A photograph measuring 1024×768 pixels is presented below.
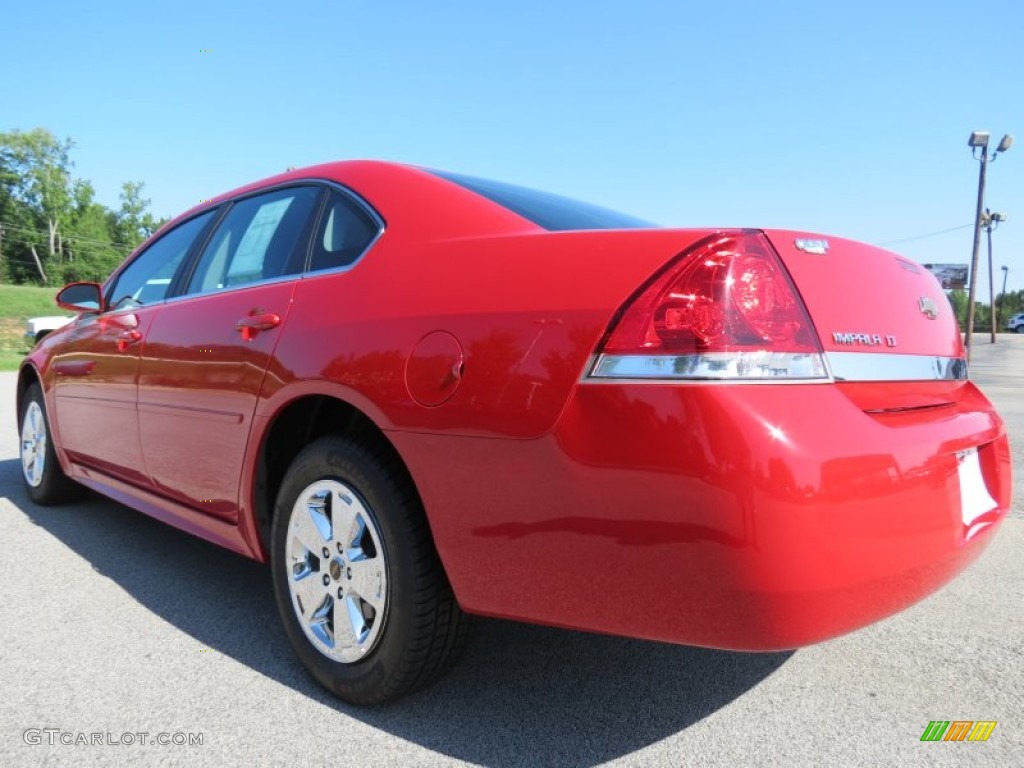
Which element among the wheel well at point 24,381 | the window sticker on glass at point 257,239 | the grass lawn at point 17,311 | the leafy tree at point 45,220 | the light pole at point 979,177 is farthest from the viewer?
the leafy tree at point 45,220

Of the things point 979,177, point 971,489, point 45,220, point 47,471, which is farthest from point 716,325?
point 45,220

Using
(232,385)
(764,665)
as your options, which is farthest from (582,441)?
(232,385)

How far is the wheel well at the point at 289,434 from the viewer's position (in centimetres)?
226

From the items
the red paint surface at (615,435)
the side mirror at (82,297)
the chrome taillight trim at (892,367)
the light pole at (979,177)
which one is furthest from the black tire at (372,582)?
the light pole at (979,177)

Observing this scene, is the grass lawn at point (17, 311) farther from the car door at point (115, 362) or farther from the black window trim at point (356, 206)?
the black window trim at point (356, 206)

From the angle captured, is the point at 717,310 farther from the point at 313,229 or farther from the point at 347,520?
the point at 313,229

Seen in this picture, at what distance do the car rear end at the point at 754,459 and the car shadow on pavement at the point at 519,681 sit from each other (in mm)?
211

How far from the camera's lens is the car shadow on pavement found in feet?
6.13

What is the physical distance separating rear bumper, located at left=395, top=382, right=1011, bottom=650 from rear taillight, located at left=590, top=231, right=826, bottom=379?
46 millimetres

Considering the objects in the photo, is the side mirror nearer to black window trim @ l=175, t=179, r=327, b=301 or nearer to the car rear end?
black window trim @ l=175, t=179, r=327, b=301

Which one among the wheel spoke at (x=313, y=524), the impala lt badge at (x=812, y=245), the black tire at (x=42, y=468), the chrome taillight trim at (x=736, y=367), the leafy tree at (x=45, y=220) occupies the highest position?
the leafy tree at (x=45, y=220)

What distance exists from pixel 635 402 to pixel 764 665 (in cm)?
128

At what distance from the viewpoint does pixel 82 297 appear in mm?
3836

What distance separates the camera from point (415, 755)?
181 cm
